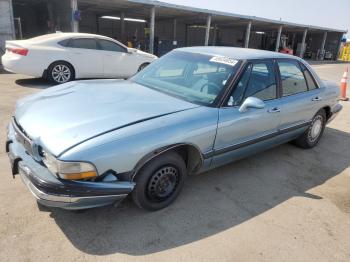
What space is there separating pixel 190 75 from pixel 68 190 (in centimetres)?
206

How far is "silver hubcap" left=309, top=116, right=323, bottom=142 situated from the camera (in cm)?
497

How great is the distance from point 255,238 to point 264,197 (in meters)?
0.81

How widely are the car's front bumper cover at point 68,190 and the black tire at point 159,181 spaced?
0.73 ft

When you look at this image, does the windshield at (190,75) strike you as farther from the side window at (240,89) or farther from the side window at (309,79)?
the side window at (309,79)

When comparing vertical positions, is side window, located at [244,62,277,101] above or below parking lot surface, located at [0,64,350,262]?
above

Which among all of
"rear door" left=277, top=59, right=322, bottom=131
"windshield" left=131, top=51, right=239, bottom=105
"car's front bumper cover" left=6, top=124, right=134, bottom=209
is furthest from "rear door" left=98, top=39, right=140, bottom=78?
"car's front bumper cover" left=6, top=124, right=134, bottom=209

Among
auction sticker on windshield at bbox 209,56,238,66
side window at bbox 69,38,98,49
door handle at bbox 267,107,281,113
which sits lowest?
door handle at bbox 267,107,281,113

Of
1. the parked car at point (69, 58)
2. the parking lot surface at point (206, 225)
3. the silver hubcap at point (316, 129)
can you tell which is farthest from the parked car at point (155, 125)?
the parked car at point (69, 58)

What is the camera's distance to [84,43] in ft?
29.0

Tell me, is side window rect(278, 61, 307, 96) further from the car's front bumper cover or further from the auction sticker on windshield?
the car's front bumper cover

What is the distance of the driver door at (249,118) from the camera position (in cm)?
332

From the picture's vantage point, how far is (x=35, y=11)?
2155 cm

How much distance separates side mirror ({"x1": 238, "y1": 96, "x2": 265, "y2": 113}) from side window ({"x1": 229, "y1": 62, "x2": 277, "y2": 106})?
0.11 metres

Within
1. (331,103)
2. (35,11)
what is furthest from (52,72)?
(35,11)
